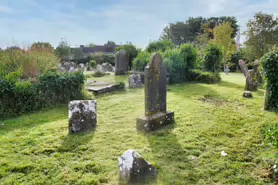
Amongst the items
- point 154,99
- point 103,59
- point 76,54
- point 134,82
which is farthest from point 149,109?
point 76,54

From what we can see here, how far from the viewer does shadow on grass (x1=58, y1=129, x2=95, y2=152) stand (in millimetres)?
3820

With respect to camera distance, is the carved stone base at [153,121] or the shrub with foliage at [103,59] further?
the shrub with foliage at [103,59]

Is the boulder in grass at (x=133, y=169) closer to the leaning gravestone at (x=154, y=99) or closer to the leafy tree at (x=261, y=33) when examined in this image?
the leaning gravestone at (x=154, y=99)

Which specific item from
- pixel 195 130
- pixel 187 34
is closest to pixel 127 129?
pixel 195 130

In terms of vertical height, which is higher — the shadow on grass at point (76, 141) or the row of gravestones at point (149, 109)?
the row of gravestones at point (149, 109)

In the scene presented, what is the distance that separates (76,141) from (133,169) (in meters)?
1.75

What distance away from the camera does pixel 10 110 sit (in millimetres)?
6117

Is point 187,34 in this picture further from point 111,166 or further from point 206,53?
point 111,166

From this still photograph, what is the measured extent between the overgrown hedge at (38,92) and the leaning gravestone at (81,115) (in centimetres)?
261

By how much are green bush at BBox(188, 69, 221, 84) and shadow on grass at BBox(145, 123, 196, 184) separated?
8.04 meters

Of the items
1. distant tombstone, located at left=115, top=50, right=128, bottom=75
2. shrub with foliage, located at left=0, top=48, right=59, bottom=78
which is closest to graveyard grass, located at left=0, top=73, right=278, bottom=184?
shrub with foliage, located at left=0, top=48, right=59, bottom=78

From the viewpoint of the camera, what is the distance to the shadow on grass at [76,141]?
3.82m

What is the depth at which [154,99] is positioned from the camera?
4.88 metres

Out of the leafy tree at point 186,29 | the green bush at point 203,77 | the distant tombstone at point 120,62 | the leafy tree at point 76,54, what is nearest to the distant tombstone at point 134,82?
the green bush at point 203,77
